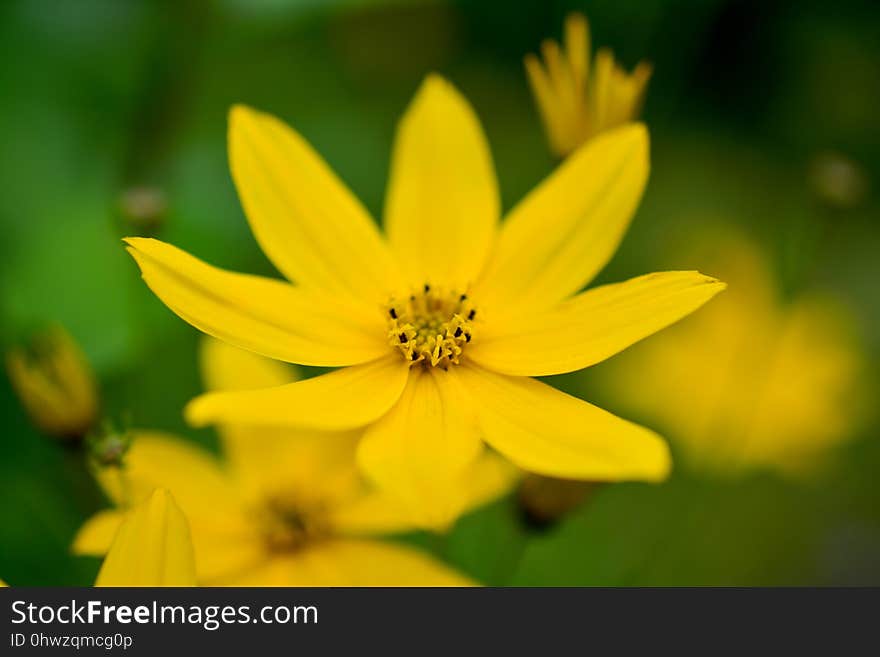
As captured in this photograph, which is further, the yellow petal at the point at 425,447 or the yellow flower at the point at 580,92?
the yellow flower at the point at 580,92

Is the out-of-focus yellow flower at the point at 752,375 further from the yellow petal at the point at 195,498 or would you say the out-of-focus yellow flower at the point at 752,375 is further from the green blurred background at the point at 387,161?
the yellow petal at the point at 195,498

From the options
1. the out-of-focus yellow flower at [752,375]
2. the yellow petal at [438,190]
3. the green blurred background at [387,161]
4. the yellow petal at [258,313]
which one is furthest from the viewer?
the out-of-focus yellow flower at [752,375]

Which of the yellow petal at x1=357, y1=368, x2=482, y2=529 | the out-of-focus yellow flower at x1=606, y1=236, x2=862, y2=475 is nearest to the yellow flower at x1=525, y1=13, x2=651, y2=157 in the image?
the yellow petal at x1=357, y1=368, x2=482, y2=529

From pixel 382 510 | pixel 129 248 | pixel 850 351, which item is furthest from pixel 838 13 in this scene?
pixel 129 248

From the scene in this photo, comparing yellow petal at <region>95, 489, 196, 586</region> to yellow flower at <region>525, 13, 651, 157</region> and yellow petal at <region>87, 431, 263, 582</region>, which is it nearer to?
yellow petal at <region>87, 431, 263, 582</region>

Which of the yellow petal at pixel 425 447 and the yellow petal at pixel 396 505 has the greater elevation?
the yellow petal at pixel 396 505

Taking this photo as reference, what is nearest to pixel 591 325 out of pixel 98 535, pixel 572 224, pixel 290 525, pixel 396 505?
pixel 572 224

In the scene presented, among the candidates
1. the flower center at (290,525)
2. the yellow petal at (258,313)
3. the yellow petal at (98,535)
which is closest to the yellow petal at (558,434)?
the yellow petal at (258,313)
